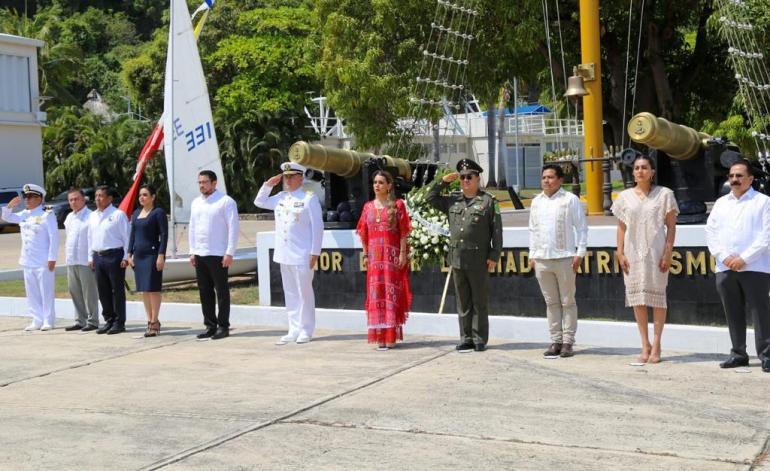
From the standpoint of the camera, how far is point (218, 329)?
11.0 metres

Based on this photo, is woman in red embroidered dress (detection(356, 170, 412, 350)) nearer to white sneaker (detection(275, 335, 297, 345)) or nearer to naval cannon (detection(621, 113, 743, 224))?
white sneaker (detection(275, 335, 297, 345))

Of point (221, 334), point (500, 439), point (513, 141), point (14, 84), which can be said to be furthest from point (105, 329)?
point (513, 141)

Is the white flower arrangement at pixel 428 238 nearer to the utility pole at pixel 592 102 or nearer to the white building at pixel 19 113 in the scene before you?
the utility pole at pixel 592 102

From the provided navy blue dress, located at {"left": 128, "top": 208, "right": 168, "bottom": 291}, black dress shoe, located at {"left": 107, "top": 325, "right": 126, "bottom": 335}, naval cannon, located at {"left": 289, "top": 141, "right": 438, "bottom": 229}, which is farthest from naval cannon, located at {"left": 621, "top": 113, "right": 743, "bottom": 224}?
black dress shoe, located at {"left": 107, "top": 325, "right": 126, "bottom": 335}

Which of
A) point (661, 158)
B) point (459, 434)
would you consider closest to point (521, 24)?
point (661, 158)

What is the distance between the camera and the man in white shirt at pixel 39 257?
12305 millimetres

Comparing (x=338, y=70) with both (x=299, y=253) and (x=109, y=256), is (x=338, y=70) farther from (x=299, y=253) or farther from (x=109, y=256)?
(x=299, y=253)

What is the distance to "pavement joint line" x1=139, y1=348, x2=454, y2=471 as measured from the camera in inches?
235

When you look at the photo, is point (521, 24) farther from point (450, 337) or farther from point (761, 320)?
point (761, 320)

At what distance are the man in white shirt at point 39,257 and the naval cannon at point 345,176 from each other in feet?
9.44

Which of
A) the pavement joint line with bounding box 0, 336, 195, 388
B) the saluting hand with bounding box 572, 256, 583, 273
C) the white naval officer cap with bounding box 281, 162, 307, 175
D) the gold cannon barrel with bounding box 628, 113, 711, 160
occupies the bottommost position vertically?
the pavement joint line with bounding box 0, 336, 195, 388

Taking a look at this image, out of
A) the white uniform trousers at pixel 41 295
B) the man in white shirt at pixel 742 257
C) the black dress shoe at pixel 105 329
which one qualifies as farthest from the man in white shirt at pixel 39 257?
the man in white shirt at pixel 742 257

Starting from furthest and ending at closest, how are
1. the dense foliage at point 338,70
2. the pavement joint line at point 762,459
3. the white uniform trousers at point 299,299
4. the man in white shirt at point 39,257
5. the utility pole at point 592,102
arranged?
the dense foliage at point 338,70 < the utility pole at point 592,102 < the man in white shirt at point 39,257 < the white uniform trousers at point 299,299 < the pavement joint line at point 762,459

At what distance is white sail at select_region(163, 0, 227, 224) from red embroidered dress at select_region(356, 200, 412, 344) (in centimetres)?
679
